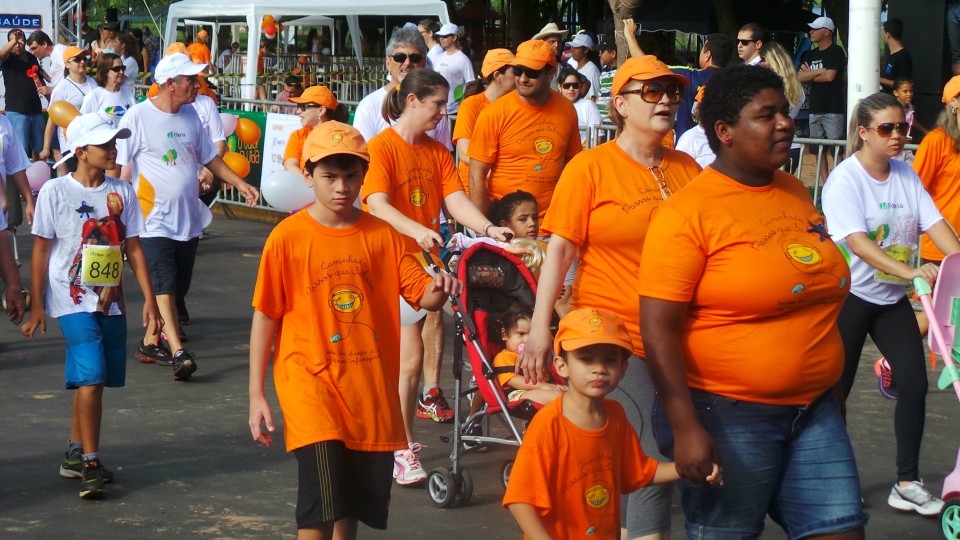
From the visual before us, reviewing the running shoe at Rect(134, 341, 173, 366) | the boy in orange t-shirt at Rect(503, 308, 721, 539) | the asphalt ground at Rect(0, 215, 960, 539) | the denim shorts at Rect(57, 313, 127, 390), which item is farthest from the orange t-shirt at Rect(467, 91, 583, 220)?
the boy in orange t-shirt at Rect(503, 308, 721, 539)

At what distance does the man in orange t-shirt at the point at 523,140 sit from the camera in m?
8.12

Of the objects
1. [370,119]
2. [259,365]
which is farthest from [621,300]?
[370,119]

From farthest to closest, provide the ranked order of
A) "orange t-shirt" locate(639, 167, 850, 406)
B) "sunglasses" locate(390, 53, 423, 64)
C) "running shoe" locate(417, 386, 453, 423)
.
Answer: "sunglasses" locate(390, 53, 423, 64) < "running shoe" locate(417, 386, 453, 423) < "orange t-shirt" locate(639, 167, 850, 406)

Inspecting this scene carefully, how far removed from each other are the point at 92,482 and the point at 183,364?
2.44m

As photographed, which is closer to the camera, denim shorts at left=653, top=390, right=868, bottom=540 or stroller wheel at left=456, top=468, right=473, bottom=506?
denim shorts at left=653, top=390, right=868, bottom=540

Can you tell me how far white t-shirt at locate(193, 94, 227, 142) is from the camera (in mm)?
10992

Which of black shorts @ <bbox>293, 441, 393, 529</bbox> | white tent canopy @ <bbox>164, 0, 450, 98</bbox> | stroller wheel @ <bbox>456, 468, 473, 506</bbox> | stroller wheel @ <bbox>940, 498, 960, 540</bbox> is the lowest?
stroller wheel @ <bbox>456, 468, 473, 506</bbox>

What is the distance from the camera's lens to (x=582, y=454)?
4539mm

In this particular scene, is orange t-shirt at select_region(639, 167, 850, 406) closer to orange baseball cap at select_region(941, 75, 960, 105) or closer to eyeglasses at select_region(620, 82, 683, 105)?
eyeglasses at select_region(620, 82, 683, 105)

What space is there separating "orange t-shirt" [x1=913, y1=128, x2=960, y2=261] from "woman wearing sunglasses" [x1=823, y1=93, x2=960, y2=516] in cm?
90

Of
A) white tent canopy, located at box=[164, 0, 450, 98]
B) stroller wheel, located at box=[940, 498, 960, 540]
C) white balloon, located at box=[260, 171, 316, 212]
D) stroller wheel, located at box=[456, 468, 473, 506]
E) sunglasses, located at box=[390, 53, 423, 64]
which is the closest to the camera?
stroller wheel, located at box=[940, 498, 960, 540]

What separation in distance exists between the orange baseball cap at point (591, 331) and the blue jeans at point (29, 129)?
15593mm

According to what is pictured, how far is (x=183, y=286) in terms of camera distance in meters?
9.89

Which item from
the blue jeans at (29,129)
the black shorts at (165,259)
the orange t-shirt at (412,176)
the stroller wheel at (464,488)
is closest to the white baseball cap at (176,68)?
the black shorts at (165,259)
